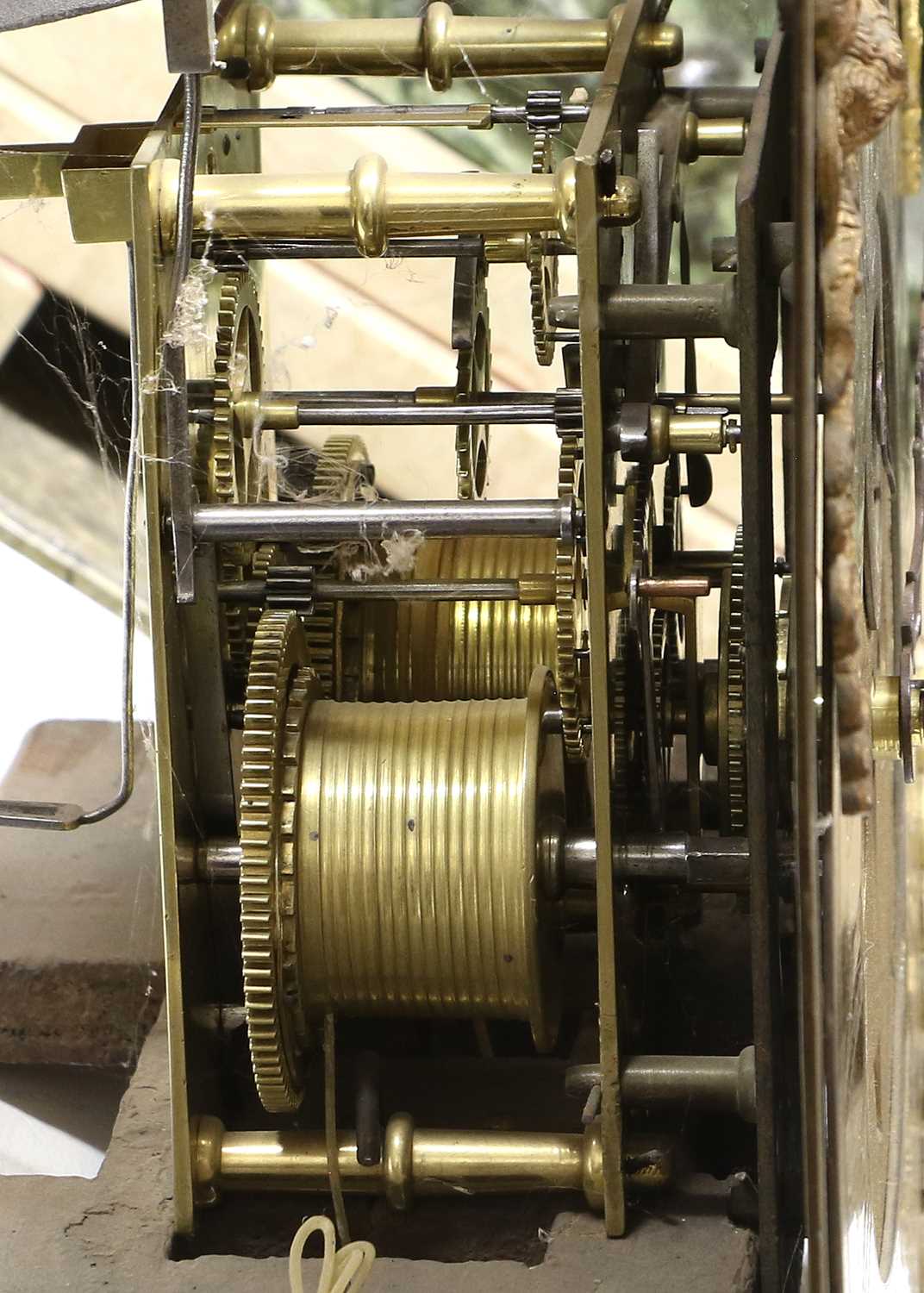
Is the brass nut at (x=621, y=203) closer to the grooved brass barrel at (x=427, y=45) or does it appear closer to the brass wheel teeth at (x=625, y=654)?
the brass wheel teeth at (x=625, y=654)

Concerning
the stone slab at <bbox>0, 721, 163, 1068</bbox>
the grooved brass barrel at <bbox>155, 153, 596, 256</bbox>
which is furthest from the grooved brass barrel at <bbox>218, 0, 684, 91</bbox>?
the stone slab at <bbox>0, 721, 163, 1068</bbox>

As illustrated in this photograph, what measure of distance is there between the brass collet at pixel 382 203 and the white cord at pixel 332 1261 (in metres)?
0.71

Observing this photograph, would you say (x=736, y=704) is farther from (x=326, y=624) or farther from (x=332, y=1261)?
(x=332, y=1261)

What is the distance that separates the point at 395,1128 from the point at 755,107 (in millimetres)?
818

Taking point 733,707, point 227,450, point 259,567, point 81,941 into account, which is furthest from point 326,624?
point 81,941

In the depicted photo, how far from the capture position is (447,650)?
1.70 metres

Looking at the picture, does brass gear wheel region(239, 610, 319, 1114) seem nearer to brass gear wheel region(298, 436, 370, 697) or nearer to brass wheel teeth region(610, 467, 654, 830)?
brass gear wheel region(298, 436, 370, 697)

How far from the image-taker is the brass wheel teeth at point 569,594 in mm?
1460

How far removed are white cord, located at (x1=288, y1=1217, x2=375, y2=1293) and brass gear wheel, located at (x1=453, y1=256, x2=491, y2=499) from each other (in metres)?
0.66

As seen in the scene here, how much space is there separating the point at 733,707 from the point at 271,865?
419 millimetres

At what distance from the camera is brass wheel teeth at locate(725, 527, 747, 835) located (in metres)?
1.56

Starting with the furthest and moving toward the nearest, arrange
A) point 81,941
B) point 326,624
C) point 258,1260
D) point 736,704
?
point 81,941 < point 326,624 < point 736,704 < point 258,1260

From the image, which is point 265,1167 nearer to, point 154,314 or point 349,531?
point 349,531

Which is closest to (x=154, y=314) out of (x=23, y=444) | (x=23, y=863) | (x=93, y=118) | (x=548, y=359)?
(x=548, y=359)
